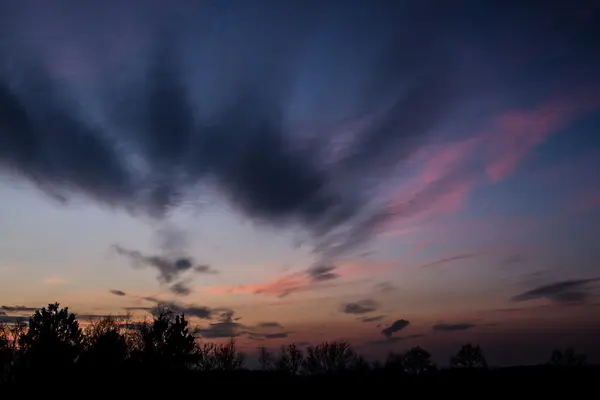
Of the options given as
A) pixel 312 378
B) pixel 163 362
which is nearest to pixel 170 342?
pixel 163 362

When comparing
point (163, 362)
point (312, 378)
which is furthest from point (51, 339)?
point (312, 378)

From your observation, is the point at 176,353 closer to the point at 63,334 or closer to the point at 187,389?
the point at 63,334

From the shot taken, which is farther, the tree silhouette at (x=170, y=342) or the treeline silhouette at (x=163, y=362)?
the tree silhouette at (x=170, y=342)

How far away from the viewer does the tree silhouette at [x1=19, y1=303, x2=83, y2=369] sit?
66875 mm

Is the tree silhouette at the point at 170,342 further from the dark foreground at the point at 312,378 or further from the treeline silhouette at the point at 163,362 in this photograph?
the dark foreground at the point at 312,378

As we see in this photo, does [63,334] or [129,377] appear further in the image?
[63,334]

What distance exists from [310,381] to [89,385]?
53.9 ft

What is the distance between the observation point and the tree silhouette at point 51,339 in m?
66.9

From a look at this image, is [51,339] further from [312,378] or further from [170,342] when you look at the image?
[312,378]

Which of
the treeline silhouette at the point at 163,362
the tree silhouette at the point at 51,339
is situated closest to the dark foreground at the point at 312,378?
the treeline silhouette at the point at 163,362

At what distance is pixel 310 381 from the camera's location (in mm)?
26812

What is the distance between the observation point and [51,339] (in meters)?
71.1

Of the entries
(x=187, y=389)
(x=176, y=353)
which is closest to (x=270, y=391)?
(x=187, y=389)

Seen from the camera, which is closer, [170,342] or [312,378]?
[312,378]
